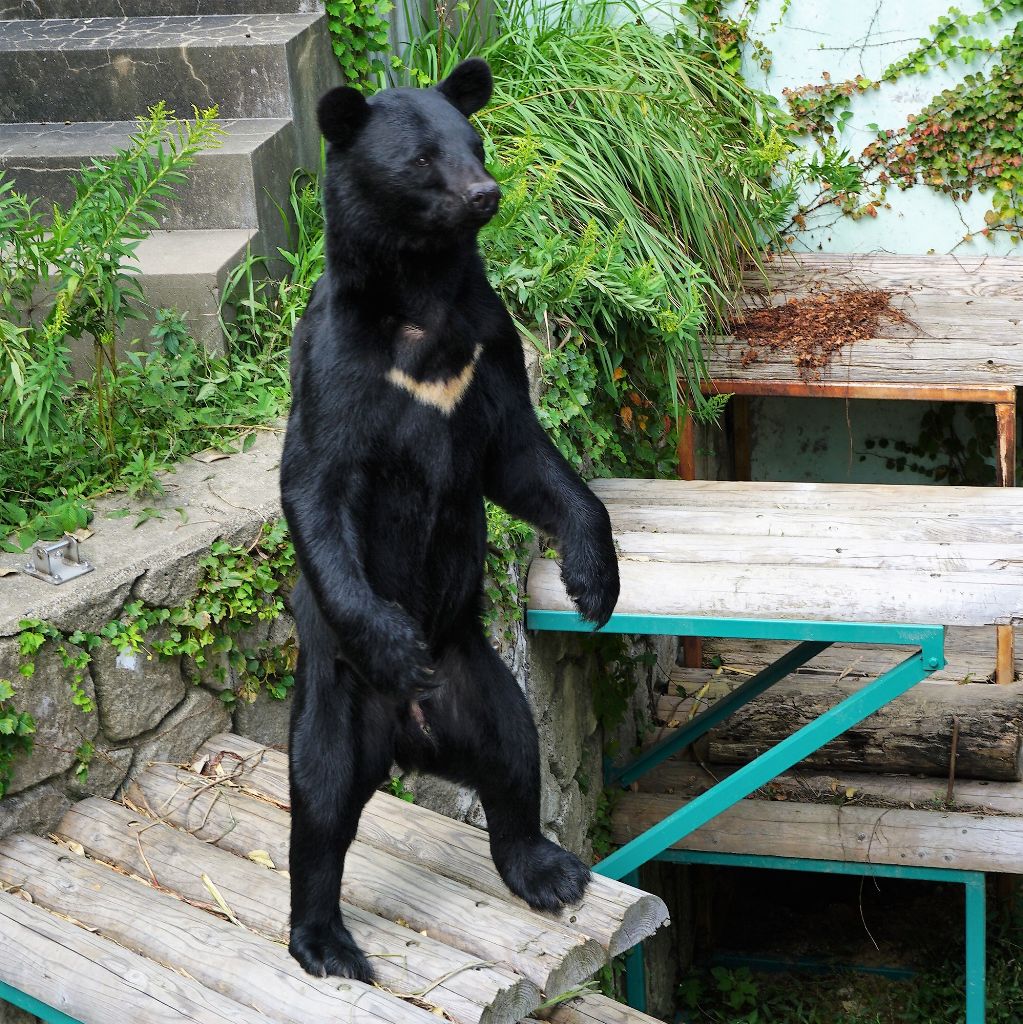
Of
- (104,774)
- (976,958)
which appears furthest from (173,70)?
(976,958)

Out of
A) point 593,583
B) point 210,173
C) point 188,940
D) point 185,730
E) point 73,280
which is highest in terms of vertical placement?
point 73,280

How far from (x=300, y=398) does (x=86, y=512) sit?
51.0 inches

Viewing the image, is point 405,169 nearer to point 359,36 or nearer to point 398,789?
point 398,789

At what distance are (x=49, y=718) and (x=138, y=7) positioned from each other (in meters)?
3.50

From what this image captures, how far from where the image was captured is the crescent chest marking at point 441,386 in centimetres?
256

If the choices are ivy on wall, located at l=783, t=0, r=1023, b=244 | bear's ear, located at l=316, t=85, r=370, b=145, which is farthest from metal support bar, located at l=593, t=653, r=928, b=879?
ivy on wall, located at l=783, t=0, r=1023, b=244

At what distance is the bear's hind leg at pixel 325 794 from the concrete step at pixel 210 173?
102 inches

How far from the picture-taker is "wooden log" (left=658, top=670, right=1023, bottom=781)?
16.8 feet

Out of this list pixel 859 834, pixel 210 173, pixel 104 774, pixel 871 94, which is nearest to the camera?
pixel 104 774

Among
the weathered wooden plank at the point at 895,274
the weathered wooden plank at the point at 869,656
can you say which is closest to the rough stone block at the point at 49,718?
the weathered wooden plank at the point at 869,656

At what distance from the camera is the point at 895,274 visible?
652 cm

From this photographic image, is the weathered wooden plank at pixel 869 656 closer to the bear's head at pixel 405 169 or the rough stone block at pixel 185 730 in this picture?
the rough stone block at pixel 185 730

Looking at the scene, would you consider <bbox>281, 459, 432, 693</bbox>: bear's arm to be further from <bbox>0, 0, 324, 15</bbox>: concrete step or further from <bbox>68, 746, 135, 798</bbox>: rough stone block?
<bbox>0, 0, 324, 15</bbox>: concrete step

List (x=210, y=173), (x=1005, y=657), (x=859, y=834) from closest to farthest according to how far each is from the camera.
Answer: (x=210, y=173)
(x=859, y=834)
(x=1005, y=657)
